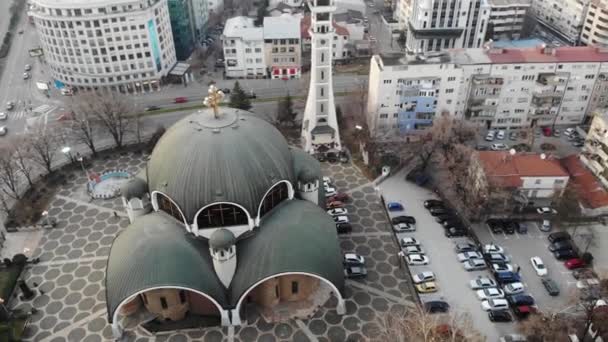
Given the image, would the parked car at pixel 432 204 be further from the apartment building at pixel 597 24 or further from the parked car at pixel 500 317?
the apartment building at pixel 597 24

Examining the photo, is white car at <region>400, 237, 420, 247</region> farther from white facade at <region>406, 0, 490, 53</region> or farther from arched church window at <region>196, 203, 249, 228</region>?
white facade at <region>406, 0, 490, 53</region>

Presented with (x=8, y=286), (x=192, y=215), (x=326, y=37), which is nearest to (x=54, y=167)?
(x=8, y=286)

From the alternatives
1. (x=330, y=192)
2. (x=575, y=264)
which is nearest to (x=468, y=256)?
(x=575, y=264)

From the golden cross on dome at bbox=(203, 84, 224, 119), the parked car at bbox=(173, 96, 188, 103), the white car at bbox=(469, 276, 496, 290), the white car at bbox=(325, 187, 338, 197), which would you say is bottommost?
the white car at bbox=(469, 276, 496, 290)

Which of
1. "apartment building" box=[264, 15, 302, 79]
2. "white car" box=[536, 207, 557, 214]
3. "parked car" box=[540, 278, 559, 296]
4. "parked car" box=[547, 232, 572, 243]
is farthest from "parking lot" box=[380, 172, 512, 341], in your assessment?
"apartment building" box=[264, 15, 302, 79]

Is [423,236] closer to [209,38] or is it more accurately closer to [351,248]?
[351,248]

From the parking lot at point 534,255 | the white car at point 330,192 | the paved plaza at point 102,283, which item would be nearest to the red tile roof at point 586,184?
the parking lot at point 534,255

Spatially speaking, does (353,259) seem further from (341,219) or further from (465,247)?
(465,247)
